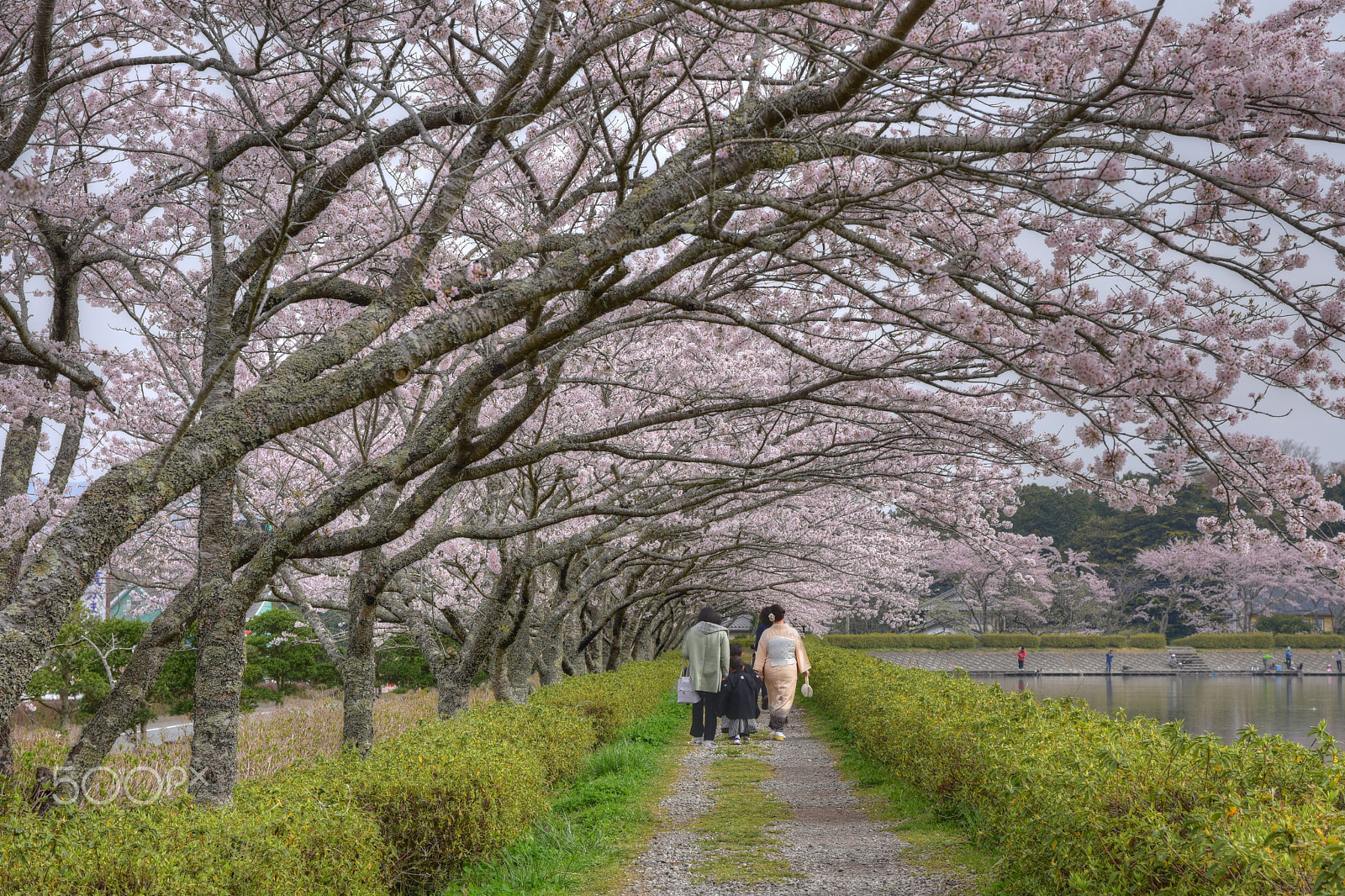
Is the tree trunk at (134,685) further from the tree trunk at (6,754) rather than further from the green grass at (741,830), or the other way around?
the green grass at (741,830)

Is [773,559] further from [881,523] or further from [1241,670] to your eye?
[1241,670]

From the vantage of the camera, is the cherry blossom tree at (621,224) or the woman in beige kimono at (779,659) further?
the woman in beige kimono at (779,659)

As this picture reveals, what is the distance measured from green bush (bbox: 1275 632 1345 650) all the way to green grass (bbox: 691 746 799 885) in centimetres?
4550

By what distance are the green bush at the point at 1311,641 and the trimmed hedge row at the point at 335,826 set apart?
47.8m

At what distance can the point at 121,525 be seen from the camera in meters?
2.81

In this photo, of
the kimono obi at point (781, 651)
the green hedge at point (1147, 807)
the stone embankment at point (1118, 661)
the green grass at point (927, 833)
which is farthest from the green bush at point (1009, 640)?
the green hedge at point (1147, 807)

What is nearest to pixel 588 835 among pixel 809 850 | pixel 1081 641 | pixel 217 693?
pixel 809 850

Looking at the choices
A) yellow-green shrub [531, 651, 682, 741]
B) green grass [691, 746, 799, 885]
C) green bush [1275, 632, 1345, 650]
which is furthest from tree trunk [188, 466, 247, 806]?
green bush [1275, 632, 1345, 650]

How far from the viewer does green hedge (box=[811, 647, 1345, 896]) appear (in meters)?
2.56

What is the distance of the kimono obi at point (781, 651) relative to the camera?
1052 centimetres

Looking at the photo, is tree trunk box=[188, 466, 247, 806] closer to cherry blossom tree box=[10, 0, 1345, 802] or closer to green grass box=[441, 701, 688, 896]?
cherry blossom tree box=[10, 0, 1345, 802]

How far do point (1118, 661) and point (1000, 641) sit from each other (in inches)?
230

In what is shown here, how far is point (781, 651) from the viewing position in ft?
34.5

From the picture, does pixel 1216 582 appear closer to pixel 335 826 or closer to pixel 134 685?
pixel 335 826
